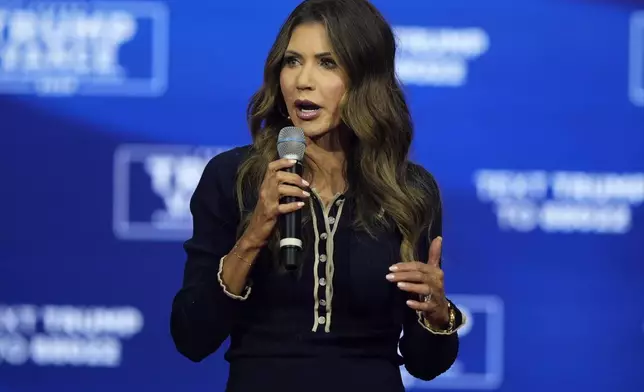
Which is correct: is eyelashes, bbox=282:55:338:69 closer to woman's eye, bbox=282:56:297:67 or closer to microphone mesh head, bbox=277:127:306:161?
woman's eye, bbox=282:56:297:67

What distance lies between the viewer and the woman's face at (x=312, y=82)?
6.60ft

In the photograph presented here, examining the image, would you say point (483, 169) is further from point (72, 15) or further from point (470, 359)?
point (72, 15)

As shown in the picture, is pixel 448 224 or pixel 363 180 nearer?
pixel 363 180

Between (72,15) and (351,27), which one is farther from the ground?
(72,15)

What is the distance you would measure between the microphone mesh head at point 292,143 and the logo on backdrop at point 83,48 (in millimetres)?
1728

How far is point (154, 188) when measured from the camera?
351cm

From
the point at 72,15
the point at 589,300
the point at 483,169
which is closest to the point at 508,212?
the point at 483,169

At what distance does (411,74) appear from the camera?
3545mm

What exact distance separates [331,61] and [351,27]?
7cm

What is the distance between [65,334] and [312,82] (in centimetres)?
182

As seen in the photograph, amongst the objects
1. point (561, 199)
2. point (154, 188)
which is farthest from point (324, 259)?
point (561, 199)

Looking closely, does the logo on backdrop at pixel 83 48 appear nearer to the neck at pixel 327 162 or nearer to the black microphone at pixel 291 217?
the neck at pixel 327 162

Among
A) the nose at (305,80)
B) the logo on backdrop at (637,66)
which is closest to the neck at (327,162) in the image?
the nose at (305,80)

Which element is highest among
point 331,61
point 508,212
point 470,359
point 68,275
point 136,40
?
point 136,40
